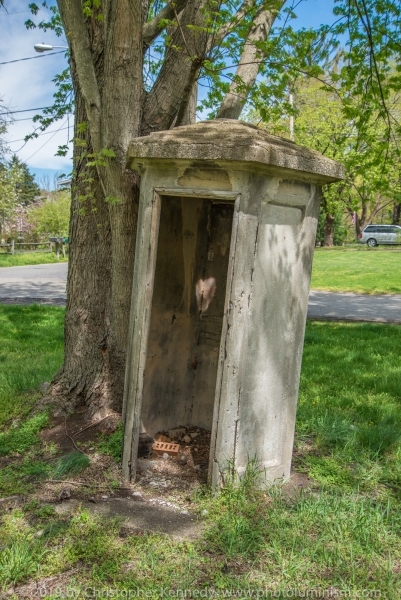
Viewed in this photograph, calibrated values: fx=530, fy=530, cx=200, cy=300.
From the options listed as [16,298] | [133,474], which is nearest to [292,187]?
[133,474]

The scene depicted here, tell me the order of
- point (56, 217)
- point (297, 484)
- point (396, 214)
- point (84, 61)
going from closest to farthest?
→ point (297, 484)
point (84, 61)
point (56, 217)
point (396, 214)

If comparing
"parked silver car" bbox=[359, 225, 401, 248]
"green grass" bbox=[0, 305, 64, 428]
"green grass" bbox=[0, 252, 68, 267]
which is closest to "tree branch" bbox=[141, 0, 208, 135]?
"green grass" bbox=[0, 305, 64, 428]

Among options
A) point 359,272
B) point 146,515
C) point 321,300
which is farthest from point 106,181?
point 359,272

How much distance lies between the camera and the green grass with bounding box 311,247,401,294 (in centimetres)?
1615

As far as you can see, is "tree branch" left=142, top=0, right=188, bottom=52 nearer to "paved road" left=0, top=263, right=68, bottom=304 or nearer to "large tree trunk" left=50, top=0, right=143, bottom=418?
"large tree trunk" left=50, top=0, right=143, bottom=418

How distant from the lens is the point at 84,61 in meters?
3.91

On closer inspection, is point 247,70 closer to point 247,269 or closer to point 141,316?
point 247,269

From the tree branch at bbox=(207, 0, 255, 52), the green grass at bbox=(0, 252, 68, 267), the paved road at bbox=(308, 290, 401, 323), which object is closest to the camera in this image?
the tree branch at bbox=(207, 0, 255, 52)

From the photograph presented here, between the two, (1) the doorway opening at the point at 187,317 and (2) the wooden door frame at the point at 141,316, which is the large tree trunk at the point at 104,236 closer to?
(1) the doorway opening at the point at 187,317

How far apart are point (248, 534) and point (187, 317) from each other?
6.99ft

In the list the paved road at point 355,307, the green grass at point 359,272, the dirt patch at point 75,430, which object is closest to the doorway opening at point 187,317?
the dirt patch at point 75,430

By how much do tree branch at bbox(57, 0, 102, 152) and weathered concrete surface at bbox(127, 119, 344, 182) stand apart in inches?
26.7

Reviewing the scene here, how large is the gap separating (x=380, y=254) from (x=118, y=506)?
79.6ft

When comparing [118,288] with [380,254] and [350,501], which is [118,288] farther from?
[380,254]
